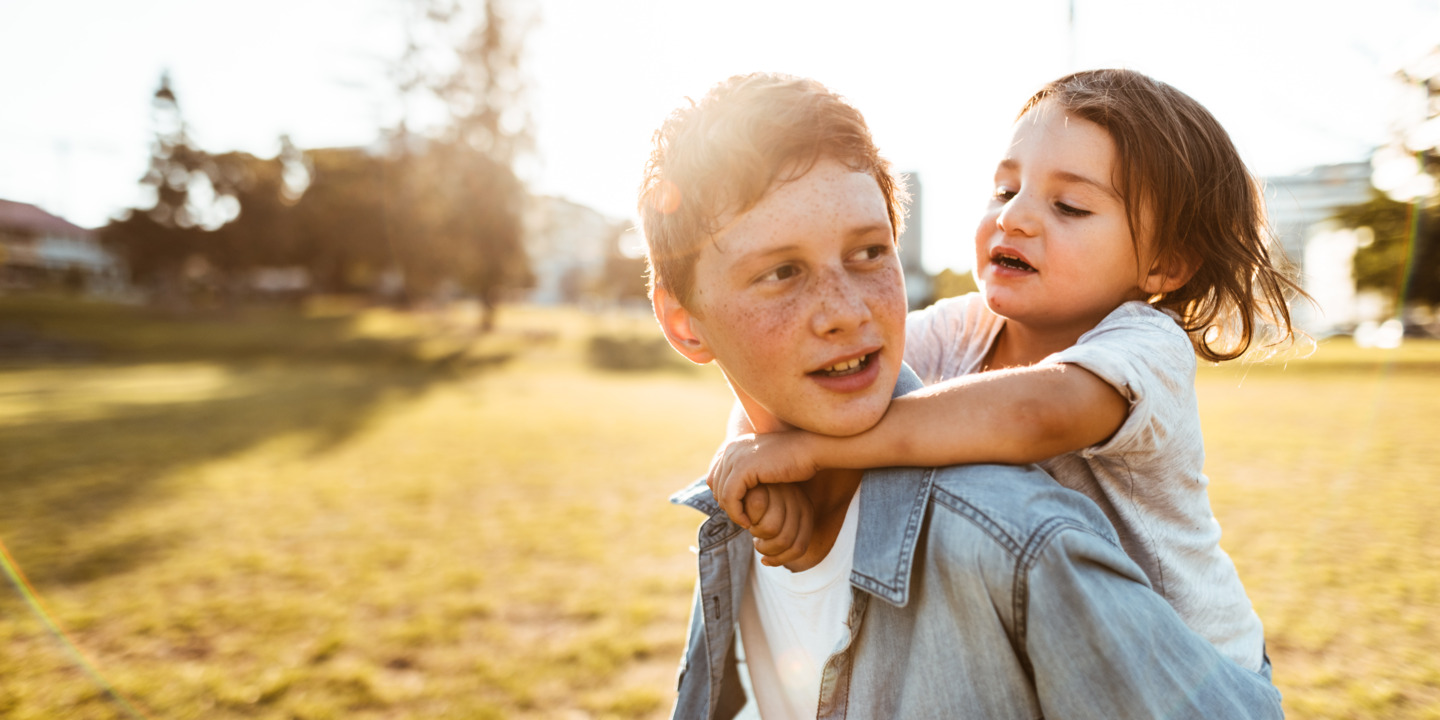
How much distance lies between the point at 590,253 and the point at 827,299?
9779 centimetres

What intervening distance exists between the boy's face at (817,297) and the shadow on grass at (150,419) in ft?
22.3

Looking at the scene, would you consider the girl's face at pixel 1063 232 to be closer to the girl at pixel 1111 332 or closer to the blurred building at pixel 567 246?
the girl at pixel 1111 332

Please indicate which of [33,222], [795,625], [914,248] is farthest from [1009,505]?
[33,222]

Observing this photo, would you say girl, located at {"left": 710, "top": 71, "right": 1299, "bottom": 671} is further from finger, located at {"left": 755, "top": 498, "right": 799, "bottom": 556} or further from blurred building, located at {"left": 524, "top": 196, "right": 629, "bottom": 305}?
blurred building, located at {"left": 524, "top": 196, "right": 629, "bottom": 305}

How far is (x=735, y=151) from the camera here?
1567 mm

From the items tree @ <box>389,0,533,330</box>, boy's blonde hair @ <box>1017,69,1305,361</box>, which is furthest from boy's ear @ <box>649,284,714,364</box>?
tree @ <box>389,0,533,330</box>

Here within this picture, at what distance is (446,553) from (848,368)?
232 inches

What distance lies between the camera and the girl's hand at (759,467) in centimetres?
156

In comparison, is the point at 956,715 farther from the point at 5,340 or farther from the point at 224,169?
the point at 224,169

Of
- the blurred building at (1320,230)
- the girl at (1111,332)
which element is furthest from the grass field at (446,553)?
the girl at (1111,332)

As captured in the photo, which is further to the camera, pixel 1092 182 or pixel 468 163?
pixel 468 163

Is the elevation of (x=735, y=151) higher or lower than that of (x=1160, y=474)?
higher

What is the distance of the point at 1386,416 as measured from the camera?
528 inches

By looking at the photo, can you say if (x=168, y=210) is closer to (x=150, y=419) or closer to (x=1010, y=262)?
(x=150, y=419)
